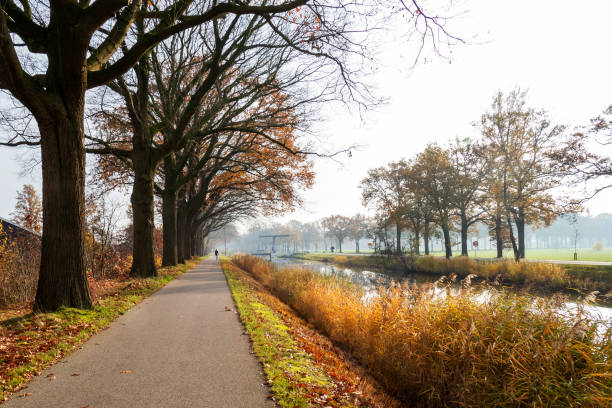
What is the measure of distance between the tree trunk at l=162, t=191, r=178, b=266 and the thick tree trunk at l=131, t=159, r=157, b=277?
4367 mm

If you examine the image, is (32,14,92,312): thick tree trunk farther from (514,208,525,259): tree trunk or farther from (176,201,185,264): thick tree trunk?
(514,208,525,259): tree trunk

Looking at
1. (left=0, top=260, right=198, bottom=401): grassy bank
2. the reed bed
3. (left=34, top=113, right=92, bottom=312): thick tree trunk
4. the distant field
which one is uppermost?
(left=34, top=113, right=92, bottom=312): thick tree trunk

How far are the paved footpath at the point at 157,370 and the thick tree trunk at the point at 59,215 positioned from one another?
128cm

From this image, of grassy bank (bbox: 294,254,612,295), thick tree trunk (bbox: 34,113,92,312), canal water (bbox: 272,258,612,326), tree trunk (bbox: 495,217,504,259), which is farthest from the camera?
tree trunk (bbox: 495,217,504,259)

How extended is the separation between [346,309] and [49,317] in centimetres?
630

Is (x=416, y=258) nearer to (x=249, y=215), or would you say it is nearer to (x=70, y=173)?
(x=249, y=215)

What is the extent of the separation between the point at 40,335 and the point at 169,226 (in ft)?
39.0

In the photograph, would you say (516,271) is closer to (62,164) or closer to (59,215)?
(59,215)

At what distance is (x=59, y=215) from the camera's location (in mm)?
5934

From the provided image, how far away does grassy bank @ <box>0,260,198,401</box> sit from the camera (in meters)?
3.70

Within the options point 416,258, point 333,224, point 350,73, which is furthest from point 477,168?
point 333,224

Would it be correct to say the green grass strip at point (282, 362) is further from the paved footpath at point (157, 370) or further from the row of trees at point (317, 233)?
the row of trees at point (317, 233)

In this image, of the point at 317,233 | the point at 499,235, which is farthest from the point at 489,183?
the point at 317,233

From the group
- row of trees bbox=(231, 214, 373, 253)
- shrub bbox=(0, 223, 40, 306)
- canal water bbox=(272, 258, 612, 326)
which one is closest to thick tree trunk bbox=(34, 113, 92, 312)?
shrub bbox=(0, 223, 40, 306)
